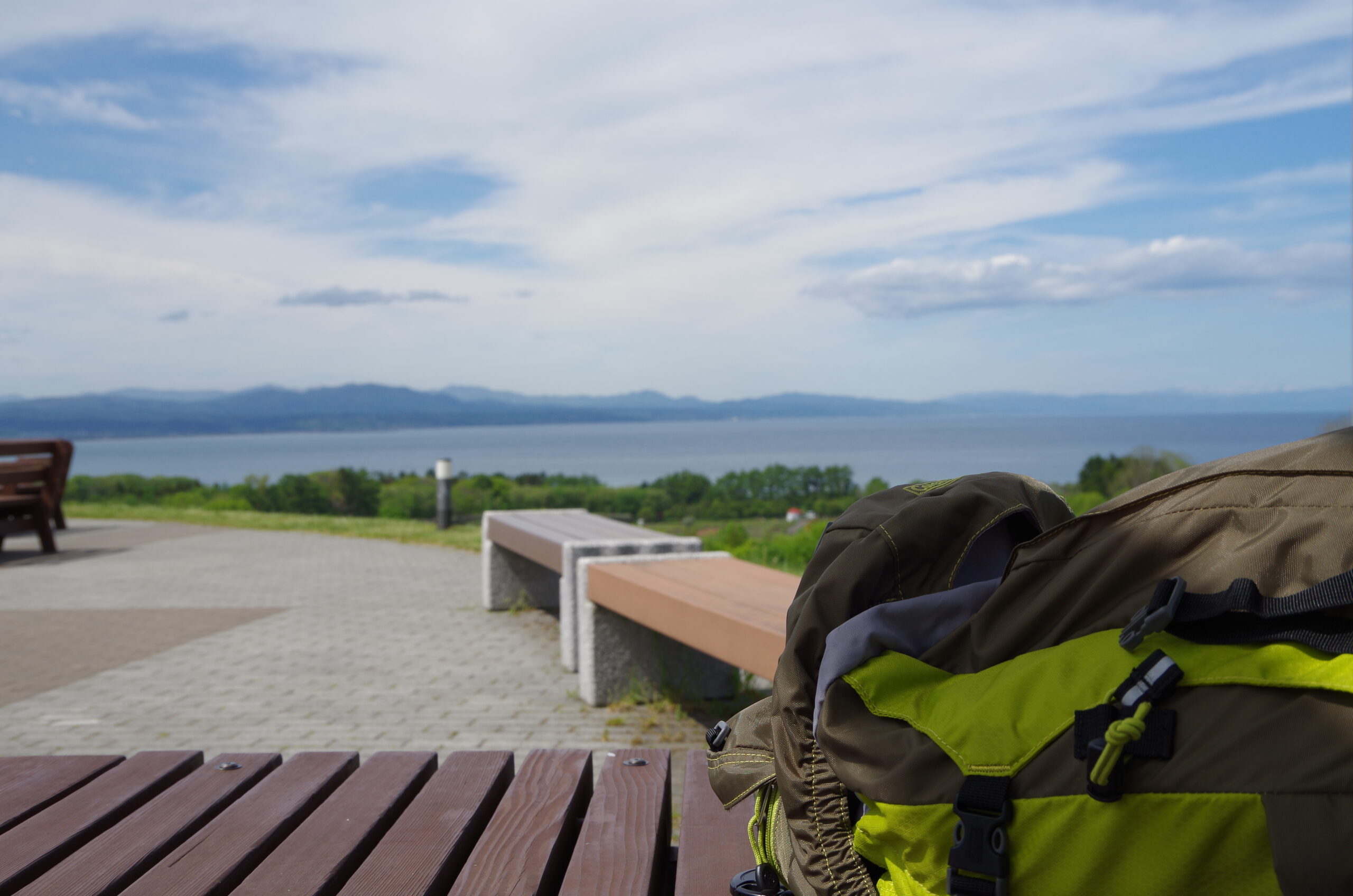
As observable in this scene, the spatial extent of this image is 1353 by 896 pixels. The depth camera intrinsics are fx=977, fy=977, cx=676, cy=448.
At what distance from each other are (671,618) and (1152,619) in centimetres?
307

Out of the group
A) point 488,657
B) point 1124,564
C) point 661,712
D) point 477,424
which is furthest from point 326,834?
point 477,424

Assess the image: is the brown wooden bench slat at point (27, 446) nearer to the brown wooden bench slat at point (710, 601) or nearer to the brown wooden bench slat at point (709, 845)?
the brown wooden bench slat at point (710, 601)

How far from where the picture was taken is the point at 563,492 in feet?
52.5

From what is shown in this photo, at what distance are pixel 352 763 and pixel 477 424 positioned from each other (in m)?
118

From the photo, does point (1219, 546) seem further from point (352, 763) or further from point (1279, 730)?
point (352, 763)

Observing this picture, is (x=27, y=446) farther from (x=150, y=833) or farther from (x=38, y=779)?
(x=150, y=833)

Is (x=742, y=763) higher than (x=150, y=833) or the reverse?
higher

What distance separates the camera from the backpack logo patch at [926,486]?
141 cm

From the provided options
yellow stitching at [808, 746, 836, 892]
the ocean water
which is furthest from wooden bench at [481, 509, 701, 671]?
yellow stitching at [808, 746, 836, 892]

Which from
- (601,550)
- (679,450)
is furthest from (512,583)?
→ (679,450)

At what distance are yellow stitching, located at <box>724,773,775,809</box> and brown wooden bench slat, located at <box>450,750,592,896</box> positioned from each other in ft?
1.03

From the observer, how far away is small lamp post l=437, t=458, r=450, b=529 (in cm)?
1270

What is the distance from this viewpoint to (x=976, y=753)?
1058 mm

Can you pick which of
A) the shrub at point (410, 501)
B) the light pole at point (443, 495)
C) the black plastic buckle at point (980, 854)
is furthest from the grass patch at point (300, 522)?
the black plastic buckle at point (980, 854)
